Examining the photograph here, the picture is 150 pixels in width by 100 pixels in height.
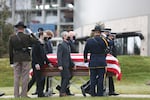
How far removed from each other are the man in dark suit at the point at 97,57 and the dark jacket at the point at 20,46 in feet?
5.13

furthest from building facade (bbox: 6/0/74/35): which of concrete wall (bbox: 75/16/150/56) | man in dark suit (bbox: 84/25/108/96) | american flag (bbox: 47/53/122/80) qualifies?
man in dark suit (bbox: 84/25/108/96)

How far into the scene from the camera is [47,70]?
15172mm

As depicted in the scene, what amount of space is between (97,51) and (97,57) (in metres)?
0.17

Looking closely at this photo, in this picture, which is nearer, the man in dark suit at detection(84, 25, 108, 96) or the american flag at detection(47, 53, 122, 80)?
the man in dark suit at detection(84, 25, 108, 96)

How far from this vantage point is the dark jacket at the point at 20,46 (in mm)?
13789

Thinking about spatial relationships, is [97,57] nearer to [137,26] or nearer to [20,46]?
[20,46]

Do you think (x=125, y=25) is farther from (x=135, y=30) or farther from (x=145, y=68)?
(x=145, y=68)

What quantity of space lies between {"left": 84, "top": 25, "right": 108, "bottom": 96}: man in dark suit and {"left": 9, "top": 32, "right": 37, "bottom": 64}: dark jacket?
1.56m

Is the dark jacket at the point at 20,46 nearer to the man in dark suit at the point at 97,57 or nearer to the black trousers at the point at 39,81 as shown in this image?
the black trousers at the point at 39,81

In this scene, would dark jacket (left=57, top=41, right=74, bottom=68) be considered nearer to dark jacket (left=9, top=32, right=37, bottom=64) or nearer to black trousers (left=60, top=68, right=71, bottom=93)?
black trousers (left=60, top=68, right=71, bottom=93)

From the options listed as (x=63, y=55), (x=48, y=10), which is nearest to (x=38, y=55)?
(x=63, y=55)

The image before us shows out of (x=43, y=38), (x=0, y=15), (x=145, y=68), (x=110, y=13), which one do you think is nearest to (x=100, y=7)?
(x=110, y=13)

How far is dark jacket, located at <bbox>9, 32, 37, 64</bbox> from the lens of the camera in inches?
543

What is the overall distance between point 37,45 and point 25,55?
3.03 ft
